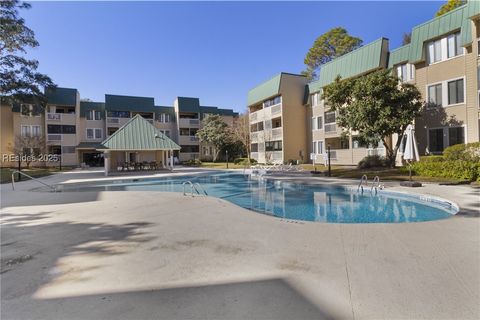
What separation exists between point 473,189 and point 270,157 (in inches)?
1030

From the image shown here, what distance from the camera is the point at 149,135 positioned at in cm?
3031

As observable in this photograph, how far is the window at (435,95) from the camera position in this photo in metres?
20.5

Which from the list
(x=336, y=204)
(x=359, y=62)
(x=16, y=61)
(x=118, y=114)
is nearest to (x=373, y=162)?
(x=359, y=62)

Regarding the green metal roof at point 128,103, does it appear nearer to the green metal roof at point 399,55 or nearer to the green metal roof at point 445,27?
the green metal roof at point 399,55

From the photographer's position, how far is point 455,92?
19.6 meters

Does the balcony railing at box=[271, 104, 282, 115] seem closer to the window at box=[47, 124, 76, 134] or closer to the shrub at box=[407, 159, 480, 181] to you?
the shrub at box=[407, 159, 480, 181]

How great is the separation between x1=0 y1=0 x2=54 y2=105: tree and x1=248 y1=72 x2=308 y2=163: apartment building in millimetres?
25650

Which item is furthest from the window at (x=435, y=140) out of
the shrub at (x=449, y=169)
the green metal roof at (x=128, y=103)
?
the green metal roof at (x=128, y=103)

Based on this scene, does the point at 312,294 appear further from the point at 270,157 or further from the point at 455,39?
the point at 270,157

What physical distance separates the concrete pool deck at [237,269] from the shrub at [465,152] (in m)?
9.64

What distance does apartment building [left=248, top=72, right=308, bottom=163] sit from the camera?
35.9m

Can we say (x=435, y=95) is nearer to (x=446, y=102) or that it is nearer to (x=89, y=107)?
(x=446, y=102)

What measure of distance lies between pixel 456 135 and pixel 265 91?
2394cm

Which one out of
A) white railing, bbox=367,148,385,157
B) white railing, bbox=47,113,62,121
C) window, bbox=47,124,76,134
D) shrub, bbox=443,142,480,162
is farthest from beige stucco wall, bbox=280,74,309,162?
white railing, bbox=47,113,62,121
